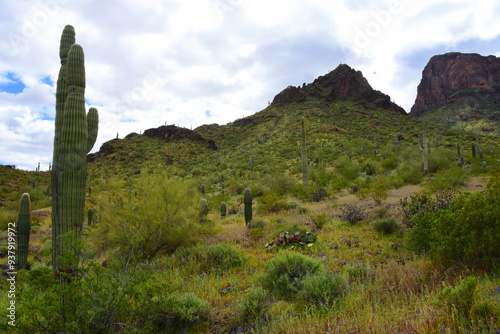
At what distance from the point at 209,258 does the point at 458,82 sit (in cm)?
13864

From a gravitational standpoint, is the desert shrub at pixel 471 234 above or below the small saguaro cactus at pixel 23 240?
above

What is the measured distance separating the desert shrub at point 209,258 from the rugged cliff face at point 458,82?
333ft

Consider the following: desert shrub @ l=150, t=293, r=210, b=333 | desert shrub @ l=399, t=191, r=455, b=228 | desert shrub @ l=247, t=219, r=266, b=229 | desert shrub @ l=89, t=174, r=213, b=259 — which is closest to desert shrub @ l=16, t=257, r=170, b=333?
desert shrub @ l=150, t=293, r=210, b=333

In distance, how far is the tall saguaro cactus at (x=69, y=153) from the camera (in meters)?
5.19

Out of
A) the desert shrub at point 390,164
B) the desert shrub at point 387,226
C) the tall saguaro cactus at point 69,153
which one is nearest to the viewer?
the tall saguaro cactus at point 69,153

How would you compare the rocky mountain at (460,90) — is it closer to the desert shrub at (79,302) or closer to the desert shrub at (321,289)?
the desert shrub at (321,289)

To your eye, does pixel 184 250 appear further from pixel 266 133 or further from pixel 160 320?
pixel 266 133

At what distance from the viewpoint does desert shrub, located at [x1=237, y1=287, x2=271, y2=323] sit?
3434 mm

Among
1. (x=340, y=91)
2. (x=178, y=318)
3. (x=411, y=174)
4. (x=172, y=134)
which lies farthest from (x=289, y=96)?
(x=178, y=318)

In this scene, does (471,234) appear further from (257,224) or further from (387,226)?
(257,224)

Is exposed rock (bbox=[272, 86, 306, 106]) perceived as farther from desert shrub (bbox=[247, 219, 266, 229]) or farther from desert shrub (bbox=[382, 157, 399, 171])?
desert shrub (bbox=[247, 219, 266, 229])

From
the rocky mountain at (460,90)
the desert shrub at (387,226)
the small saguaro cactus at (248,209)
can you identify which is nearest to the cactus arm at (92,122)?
the small saguaro cactus at (248,209)

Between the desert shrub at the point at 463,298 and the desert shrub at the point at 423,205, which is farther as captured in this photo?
the desert shrub at the point at 423,205

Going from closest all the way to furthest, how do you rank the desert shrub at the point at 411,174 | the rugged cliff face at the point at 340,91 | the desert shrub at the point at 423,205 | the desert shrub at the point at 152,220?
the desert shrub at the point at 152,220 → the desert shrub at the point at 423,205 → the desert shrub at the point at 411,174 → the rugged cliff face at the point at 340,91
